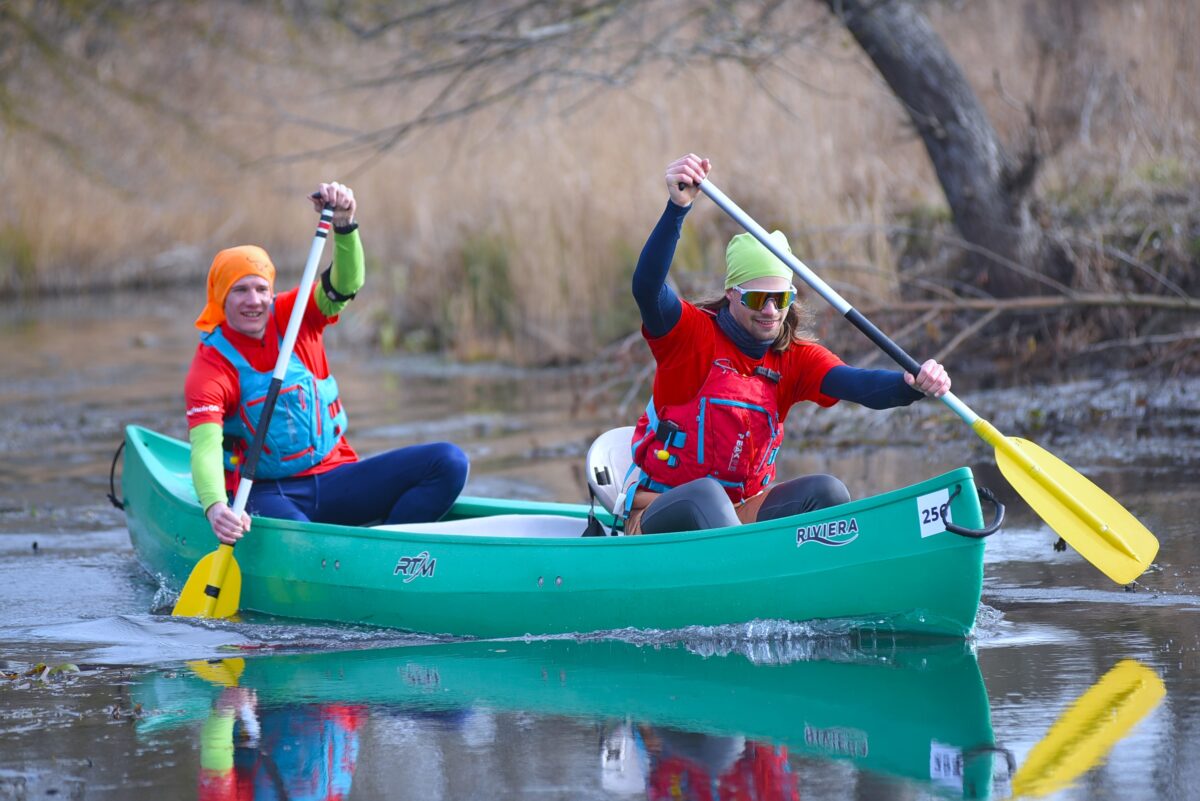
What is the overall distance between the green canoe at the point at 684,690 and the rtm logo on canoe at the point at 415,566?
0.80 feet

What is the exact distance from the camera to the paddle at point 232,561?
5461 mm

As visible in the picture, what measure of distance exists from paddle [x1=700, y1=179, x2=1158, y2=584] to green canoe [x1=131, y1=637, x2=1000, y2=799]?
0.54 meters

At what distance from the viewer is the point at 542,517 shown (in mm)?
5859

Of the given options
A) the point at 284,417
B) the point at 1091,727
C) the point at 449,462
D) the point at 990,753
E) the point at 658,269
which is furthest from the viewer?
the point at 449,462

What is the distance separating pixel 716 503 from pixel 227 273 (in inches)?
76.5

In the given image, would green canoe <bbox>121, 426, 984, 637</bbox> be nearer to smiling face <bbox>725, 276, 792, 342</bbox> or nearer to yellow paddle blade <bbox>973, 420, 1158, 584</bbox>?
yellow paddle blade <bbox>973, 420, 1158, 584</bbox>

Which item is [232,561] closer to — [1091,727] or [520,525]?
[520,525]

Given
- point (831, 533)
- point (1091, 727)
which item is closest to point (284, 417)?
point (831, 533)

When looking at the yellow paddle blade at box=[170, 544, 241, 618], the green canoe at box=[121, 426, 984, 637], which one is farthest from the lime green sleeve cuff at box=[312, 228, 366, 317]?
the yellow paddle blade at box=[170, 544, 241, 618]

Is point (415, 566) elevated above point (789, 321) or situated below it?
below

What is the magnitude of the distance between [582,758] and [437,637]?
5.19ft

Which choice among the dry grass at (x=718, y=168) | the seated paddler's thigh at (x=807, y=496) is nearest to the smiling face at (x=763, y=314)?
the seated paddler's thigh at (x=807, y=496)

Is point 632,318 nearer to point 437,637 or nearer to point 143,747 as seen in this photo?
point 437,637

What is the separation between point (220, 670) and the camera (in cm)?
489
